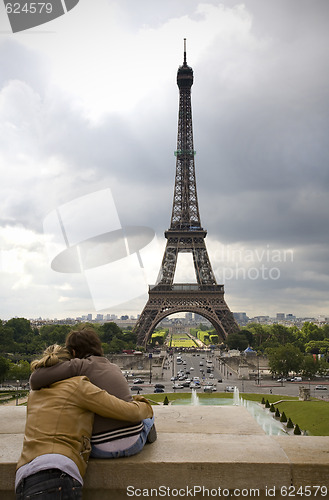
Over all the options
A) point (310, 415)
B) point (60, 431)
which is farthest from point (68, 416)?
point (310, 415)

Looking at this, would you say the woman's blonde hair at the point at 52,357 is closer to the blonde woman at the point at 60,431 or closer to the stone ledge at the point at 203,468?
the blonde woman at the point at 60,431

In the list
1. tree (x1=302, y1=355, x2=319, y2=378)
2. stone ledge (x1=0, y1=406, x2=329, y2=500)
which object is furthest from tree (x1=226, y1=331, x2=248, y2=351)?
stone ledge (x1=0, y1=406, x2=329, y2=500)

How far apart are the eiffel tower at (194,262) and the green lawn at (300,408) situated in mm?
31619

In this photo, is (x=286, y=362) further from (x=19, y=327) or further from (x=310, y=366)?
(x=19, y=327)

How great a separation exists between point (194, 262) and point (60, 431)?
70836 mm

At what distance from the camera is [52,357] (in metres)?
3.98

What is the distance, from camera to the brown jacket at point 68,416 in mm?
3537

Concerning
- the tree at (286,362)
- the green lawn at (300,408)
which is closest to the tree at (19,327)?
the tree at (286,362)

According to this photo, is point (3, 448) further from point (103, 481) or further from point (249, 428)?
point (249, 428)

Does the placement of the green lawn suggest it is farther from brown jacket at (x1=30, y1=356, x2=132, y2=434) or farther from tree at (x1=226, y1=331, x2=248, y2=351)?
tree at (x1=226, y1=331, x2=248, y2=351)

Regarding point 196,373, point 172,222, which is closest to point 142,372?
point 196,373

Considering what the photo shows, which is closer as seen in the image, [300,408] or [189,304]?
[300,408]

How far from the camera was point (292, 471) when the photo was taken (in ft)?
12.4

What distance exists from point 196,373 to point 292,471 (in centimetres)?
5407
